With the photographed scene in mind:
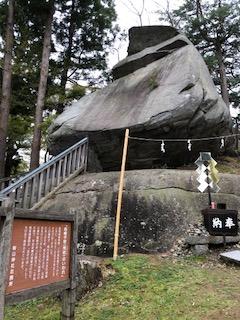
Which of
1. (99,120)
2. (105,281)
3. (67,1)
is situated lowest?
(105,281)

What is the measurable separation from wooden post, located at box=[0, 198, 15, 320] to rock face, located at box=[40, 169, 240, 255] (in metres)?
3.59

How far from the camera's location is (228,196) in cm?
799

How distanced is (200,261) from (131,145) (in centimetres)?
366

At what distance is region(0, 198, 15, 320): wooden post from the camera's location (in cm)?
294

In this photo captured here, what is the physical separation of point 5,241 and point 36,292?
695mm

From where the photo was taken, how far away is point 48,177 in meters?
8.48

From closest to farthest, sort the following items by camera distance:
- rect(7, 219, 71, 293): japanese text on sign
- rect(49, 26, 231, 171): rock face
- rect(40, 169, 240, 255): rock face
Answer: rect(7, 219, 71, 293): japanese text on sign < rect(40, 169, 240, 255): rock face < rect(49, 26, 231, 171): rock face

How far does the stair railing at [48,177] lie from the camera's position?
301 inches

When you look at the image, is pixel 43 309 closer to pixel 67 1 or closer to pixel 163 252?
pixel 163 252

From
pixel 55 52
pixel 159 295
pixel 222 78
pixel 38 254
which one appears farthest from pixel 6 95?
pixel 38 254

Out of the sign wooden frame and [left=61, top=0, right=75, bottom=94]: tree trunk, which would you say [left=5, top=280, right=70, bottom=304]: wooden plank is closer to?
the sign wooden frame

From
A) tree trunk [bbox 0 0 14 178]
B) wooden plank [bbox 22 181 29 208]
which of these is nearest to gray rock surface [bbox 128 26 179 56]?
tree trunk [bbox 0 0 14 178]

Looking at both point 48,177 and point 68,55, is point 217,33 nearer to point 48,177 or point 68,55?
point 68,55

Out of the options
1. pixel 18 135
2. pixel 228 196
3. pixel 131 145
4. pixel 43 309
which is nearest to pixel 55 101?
pixel 18 135
